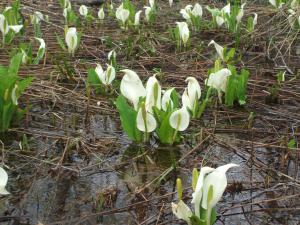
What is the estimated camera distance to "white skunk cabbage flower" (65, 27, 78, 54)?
370cm

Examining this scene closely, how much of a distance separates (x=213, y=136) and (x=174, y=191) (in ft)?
1.80

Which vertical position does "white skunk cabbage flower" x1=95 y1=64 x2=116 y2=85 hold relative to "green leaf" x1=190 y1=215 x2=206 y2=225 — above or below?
above

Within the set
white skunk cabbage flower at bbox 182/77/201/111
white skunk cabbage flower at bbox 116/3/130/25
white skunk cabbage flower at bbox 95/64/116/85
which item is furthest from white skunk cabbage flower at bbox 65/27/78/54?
white skunk cabbage flower at bbox 182/77/201/111

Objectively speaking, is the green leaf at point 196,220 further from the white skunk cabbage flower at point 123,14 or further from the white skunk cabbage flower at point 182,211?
the white skunk cabbage flower at point 123,14

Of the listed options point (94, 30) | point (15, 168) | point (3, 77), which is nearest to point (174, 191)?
point (15, 168)

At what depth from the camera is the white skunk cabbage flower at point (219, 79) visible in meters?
2.76

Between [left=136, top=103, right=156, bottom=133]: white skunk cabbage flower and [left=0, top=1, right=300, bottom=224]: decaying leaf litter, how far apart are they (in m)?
0.11

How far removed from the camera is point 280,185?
2.01 meters

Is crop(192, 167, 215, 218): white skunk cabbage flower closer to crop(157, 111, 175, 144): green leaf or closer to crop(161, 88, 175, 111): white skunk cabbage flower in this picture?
crop(157, 111, 175, 144): green leaf

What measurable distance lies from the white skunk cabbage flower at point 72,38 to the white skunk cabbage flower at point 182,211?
2318 millimetres

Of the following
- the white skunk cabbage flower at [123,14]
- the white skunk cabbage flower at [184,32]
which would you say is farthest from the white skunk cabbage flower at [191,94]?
the white skunk cabbage flower at [123,14]

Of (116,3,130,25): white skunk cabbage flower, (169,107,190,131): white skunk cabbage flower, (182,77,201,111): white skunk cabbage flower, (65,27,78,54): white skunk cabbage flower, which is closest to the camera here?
(169,107,190,131): white skunk cabbage flower

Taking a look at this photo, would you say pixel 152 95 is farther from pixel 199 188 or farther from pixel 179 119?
pixel 199 188

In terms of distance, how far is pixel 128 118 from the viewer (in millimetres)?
2303
